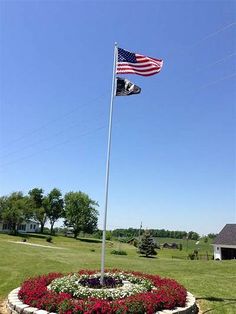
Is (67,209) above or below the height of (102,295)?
above

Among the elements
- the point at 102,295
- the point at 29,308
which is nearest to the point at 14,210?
the point at 29,308

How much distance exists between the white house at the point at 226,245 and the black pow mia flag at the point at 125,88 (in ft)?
166

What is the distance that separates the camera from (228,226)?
63.8 meters

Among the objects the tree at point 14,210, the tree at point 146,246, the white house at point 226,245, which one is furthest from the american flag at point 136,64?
the tree at point 14,210

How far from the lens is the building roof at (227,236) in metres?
59.3

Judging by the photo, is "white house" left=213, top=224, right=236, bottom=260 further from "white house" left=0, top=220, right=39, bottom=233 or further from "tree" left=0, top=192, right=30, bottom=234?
"white house" left=0, top=220, right=39, bottom=233

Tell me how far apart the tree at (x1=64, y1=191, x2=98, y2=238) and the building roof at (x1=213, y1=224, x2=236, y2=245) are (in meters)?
41.2

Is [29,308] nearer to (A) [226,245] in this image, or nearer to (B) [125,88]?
(B) [125,88]

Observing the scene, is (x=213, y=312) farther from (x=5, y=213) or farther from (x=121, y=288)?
(x=5, y=213)

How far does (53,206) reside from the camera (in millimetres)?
99750

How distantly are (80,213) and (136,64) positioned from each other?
8320cm

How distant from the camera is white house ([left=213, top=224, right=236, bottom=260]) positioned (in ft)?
193

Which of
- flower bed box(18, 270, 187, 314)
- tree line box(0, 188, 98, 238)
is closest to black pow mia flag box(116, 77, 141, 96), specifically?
flower bed box(18, 270, 187, 314)

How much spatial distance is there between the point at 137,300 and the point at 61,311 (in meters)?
2.16
